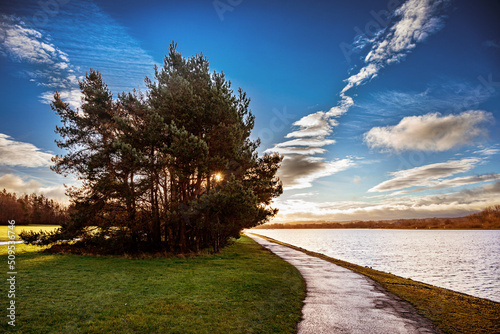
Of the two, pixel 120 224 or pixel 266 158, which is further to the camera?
pixel 266 158

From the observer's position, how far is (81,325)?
20.7 ft

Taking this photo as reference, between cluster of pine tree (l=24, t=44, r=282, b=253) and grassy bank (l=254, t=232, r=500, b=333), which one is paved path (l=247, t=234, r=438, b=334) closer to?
grassy bank (l=254, t=232, r=500, b=333)

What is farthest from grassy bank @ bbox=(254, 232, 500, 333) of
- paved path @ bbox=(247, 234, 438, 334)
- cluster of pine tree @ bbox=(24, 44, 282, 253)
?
cluster of pine tree @ bbox=(24, 44, 282, 253)

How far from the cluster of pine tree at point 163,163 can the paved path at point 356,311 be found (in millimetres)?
7664

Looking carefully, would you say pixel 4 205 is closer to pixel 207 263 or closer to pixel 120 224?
pixel 120 224

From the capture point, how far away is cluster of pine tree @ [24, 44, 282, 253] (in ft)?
55.7

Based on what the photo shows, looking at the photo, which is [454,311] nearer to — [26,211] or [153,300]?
[153,300]

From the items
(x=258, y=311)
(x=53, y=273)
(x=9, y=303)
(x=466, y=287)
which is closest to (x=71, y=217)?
(x=53, y=273)

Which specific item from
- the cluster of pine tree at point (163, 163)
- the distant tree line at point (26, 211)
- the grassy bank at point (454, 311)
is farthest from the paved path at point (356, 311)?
the distant tree line at point (26, 211)

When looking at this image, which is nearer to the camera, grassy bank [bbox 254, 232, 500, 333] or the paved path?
the paved path

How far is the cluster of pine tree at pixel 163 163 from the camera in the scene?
16969 millimetres

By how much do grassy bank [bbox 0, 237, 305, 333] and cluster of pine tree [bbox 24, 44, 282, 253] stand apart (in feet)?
16.6

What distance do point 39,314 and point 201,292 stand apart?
4.73m

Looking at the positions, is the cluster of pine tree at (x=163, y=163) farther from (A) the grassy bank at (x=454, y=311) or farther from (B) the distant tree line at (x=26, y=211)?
(B) the distant tree line at (x=26, y=211)
